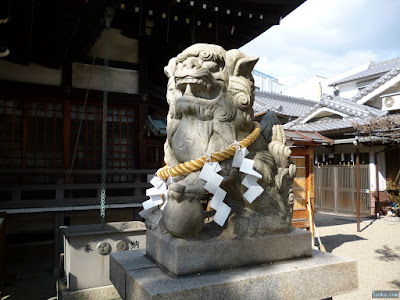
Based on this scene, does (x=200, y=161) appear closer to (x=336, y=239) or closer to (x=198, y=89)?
(x=198, y=89)

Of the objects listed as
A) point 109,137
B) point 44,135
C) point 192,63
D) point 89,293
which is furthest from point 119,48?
point 192,63

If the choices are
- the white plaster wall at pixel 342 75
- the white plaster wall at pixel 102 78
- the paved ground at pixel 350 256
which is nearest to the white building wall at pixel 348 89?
the white plaster wall at pixel 342 75

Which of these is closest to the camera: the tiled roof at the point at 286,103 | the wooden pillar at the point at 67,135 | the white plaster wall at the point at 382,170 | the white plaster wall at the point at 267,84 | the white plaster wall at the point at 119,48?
the wooden pillar at the point at 67,135

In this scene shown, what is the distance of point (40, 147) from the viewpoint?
6.54 meters

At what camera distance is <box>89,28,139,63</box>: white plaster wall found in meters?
7.11

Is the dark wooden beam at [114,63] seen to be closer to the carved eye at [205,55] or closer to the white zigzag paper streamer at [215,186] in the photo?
the carved eye at [205,55]

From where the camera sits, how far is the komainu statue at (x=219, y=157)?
1972 millimetres

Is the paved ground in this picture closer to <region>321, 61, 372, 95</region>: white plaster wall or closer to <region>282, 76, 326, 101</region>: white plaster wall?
<region>321, 61, 372, 95</region>: white plaster wall

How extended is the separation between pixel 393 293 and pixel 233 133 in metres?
4.04

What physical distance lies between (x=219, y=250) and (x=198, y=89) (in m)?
1.18

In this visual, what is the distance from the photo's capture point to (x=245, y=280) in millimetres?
1855

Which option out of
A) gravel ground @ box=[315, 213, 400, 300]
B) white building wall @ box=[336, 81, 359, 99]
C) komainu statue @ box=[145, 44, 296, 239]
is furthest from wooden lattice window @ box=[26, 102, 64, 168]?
white building wall @ box=[336, 81, 359, 99]

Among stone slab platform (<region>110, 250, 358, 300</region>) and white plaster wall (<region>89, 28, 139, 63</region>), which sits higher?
white plaster wall (<region>89, 28, 139, 63</region>)

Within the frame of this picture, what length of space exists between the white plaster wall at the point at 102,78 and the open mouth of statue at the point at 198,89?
5381mm
